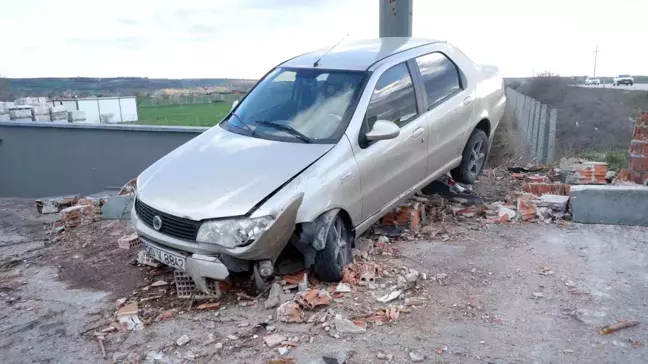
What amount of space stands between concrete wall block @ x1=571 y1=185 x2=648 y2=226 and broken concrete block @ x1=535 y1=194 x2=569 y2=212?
0.16m

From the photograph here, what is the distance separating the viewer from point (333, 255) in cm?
420

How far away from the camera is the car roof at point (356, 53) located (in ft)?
16.8

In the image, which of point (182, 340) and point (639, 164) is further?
point (639, 164)

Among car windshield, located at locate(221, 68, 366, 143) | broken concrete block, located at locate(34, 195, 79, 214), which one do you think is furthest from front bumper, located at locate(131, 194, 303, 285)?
broken concrete block, located at locate(34, 195, 79, 214)

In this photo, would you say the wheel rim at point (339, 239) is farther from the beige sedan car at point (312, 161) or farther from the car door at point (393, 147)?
the car door at point (393, 147)

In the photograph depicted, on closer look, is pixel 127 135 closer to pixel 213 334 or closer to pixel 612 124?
pixel 213 334

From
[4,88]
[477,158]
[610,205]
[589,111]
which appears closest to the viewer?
[610,205]

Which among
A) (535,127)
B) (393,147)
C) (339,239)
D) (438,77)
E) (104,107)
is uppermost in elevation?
(438,77)

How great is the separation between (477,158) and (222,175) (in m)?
3.76

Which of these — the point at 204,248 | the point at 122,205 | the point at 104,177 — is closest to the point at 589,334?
the point at 204,248

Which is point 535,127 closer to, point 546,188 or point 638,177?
point 638,177

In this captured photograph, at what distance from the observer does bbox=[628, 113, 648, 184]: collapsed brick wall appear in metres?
6.40

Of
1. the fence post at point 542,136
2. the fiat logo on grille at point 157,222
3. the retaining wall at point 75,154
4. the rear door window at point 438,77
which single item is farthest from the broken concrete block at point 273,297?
the fence post at point 542,136

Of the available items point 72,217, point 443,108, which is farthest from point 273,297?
point 72,217
